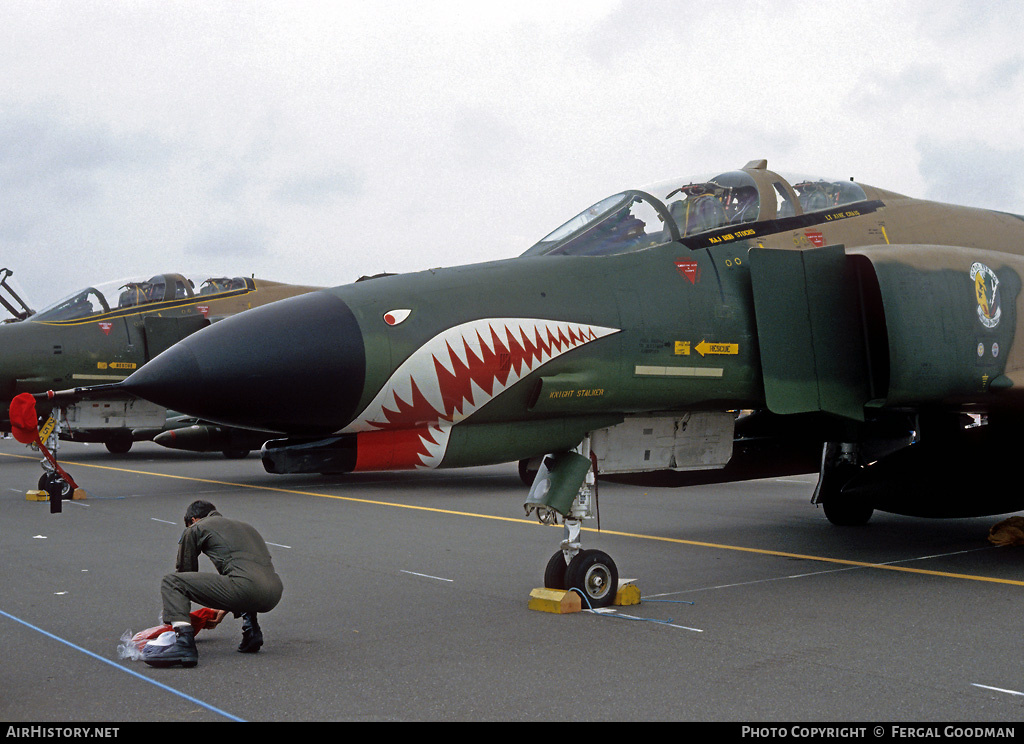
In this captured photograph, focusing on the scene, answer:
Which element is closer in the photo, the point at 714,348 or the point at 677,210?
the point at 714,348

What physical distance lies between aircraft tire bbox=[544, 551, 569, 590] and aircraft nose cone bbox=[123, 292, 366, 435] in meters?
1.82

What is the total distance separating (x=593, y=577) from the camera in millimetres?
6180

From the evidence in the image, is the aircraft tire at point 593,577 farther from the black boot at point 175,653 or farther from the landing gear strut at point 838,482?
the landing gear strut at point 838,482

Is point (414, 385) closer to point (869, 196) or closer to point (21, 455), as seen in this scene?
point (869, 196)

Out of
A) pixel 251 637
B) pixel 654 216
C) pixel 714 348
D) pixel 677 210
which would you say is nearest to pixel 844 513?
pixel 714 348

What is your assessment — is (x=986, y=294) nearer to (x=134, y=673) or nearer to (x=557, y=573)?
(x=557, y=573)

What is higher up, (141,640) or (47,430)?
(47,430)

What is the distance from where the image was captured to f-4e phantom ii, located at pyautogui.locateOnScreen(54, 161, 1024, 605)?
5.18 m

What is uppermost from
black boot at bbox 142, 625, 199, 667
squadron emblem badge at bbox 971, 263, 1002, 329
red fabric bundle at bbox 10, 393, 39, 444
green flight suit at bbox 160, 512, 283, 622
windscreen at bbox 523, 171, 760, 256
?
windscreen at bbox 523, 171, 760, 256

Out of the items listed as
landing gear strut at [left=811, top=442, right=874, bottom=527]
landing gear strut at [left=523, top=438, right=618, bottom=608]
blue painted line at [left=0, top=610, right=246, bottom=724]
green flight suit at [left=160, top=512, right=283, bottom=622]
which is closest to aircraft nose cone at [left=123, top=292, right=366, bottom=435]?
green flight suit at [left=160, top=512, right=283, bottom=622]

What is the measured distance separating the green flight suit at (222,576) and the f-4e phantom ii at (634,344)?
47cm

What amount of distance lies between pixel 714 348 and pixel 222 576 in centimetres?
328

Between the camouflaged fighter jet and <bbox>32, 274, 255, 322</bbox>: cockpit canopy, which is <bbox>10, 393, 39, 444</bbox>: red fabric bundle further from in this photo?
<bbox>32, 274, 255, 322</bbox>: cockpit canopy

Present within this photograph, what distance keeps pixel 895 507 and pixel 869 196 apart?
9.65 ft
